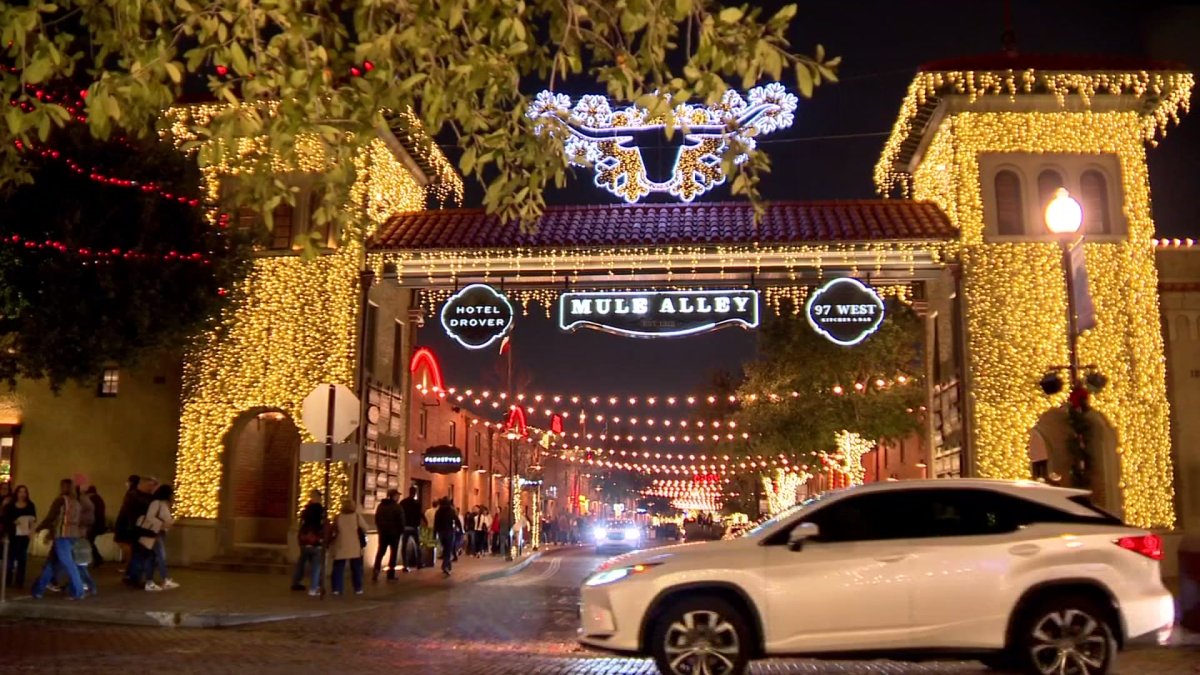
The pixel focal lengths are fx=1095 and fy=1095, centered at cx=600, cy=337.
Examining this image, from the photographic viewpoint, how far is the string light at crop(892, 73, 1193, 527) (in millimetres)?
19016

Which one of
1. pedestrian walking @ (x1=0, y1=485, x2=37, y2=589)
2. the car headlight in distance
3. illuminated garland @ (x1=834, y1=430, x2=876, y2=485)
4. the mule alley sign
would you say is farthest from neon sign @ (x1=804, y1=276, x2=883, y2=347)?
illuminated garland @ (x1=834, y1=430, x2=876, y2=485)

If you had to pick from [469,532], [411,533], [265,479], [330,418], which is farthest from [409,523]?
[469,532]

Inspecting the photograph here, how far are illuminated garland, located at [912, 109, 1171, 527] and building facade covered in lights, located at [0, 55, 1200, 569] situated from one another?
35mm

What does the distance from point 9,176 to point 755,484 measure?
2138 inches

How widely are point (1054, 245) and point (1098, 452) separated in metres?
3.81

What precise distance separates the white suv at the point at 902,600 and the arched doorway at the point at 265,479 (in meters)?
15.3

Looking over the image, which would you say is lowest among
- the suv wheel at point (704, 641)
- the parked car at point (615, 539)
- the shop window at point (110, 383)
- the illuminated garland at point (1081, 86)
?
the parked car at point (615, 539)

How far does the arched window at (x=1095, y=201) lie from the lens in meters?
19.7

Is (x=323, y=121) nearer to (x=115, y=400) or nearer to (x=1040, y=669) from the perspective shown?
(x=1040, y=669)

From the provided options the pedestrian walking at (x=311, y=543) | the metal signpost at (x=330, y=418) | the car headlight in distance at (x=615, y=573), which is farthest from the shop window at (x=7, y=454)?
the car headlight in distance at (x=615, y=573)

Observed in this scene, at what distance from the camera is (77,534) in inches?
580

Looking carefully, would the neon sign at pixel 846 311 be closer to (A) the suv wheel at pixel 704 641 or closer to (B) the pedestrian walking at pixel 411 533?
(B) the pedestrian walking at pixel 411 533

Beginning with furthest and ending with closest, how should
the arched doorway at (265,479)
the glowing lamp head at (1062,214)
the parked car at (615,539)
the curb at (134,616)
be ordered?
the parked car at (615,539), the arched doorway at (265,479), the glowing lamp head at (1062,214), the curb at (134,616)

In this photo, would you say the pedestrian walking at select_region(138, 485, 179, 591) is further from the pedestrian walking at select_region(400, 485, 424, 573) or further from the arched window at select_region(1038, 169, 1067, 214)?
the arched window at select_region(1038, 169, 1067, 214)
